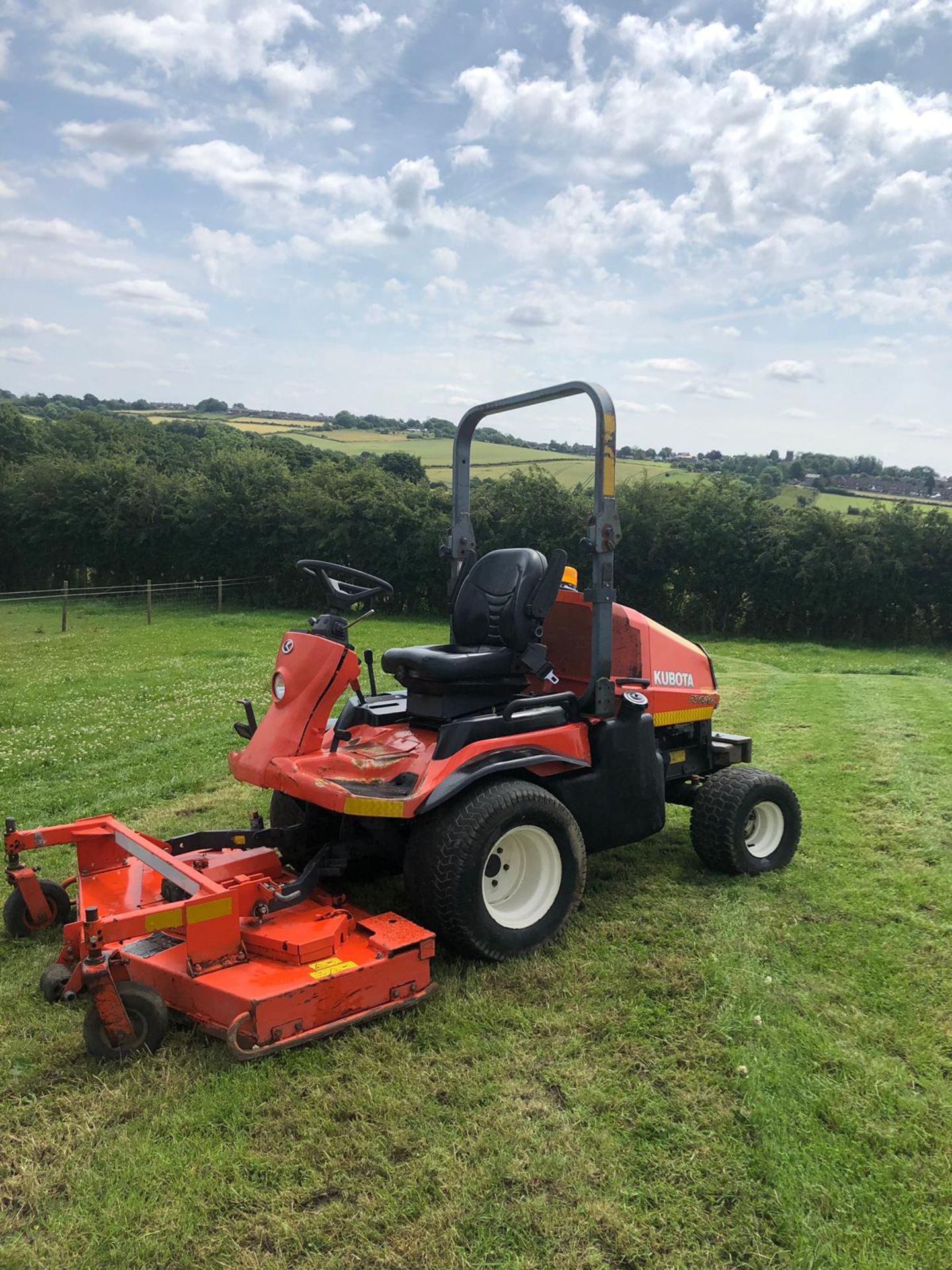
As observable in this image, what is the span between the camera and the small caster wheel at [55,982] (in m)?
3.46

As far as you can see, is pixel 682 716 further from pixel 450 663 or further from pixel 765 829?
pixel 450 663

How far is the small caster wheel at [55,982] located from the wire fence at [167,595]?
62.0 ft

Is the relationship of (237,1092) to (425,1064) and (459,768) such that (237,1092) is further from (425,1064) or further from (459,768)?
(459,768)

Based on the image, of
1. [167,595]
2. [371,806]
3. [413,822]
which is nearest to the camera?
[371,806]

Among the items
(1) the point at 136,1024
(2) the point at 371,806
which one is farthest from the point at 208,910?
(2) the point at 371,806

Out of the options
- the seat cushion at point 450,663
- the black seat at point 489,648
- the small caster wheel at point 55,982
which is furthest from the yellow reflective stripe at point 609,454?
the small caster wheel at point 55,982

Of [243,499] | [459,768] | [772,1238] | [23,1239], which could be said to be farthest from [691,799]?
[243,499]

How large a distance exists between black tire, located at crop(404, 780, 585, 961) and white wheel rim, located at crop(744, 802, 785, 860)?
1.62 metres

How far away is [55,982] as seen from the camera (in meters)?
3.47

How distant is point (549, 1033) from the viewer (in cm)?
332

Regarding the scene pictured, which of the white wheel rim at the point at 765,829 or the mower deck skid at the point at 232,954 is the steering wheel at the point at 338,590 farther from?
the white wheel rim at the point at 765,829

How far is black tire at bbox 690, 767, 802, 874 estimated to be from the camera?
191 inches

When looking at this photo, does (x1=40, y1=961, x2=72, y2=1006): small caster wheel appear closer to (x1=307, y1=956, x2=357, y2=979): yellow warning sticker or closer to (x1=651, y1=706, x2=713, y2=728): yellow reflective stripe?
(x1=307, y1=956, x2=357, y2=979): yellow warning sticker

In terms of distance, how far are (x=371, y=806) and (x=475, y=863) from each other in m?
0.51
